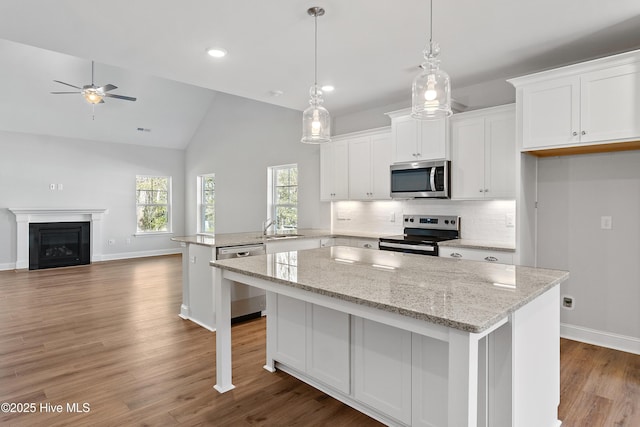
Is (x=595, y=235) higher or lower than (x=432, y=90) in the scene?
lower

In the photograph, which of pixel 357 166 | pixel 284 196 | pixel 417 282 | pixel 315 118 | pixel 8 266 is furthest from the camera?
pixel 8 266

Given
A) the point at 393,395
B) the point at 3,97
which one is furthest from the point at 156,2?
the point at 3,97

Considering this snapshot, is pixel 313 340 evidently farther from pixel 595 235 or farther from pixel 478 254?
pixel 595 235

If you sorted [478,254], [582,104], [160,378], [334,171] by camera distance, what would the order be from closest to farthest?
[160,378], [582,104], [478,254], [334,171]

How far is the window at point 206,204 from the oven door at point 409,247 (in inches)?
210

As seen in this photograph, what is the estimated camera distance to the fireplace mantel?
6996 millimetres

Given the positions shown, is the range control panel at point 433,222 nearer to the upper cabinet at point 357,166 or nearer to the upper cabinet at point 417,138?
the upper cabinet at point 357,166

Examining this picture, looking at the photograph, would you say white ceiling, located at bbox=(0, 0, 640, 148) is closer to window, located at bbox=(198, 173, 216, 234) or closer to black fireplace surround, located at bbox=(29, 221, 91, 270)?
window, located at bbox=(198, 173, 216, 234)

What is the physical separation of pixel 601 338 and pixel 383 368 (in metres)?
2.60

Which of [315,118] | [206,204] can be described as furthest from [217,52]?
[206,204]

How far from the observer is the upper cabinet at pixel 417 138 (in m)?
3.99

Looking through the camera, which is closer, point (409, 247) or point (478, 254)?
point (478, 254)

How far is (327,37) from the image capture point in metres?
2.96

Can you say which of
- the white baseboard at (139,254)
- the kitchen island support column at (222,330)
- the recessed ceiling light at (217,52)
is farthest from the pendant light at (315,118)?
the white baseboard at (139,254)
